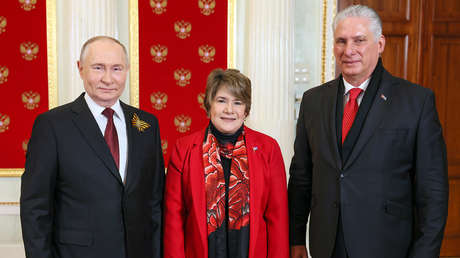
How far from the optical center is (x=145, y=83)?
3596 millimetres

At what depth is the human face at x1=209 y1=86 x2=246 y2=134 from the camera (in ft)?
5.68

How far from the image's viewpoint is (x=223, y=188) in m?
1.73

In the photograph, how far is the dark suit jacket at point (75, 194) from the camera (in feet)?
4.90

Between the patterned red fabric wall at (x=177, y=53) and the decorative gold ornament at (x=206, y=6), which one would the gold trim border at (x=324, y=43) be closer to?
the patterned red fabric wall at (x=177, y=53)

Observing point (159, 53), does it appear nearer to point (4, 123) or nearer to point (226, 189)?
point (4, 123)

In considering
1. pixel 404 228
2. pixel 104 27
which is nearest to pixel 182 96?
pixel 104 27

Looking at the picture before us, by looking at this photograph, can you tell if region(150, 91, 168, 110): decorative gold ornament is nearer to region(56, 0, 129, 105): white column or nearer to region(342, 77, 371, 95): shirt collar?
region(56, 0, 129, 105): white column

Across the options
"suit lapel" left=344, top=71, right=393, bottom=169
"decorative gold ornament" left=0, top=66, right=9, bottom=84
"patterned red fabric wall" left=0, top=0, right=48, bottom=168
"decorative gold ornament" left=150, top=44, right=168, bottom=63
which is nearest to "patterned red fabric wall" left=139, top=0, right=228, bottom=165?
"decorative gold ornament" left=150, top=44, right=168, bottom=63

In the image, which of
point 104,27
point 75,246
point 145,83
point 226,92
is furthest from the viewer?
point 145,83

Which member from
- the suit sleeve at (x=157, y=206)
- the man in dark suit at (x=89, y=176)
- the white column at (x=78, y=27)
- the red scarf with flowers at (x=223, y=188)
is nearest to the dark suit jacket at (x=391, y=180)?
the red scarf with flowers at (x=223, y=188)

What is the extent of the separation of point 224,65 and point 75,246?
7.96 feet

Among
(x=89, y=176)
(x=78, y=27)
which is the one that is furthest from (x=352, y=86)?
(x=78, y=27)

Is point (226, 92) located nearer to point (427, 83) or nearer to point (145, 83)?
point (145, 83)

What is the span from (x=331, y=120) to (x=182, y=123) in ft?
7.16
